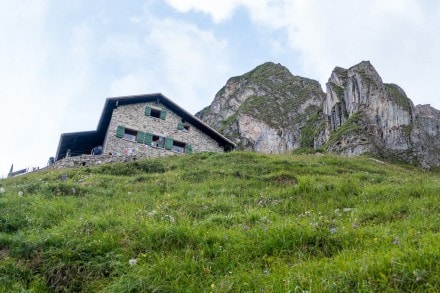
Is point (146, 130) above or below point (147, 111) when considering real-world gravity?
below

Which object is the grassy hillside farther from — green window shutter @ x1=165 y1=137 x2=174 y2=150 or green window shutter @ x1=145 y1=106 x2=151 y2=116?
green window shutter @ x1=145 y1=106 x2=151 y2=116

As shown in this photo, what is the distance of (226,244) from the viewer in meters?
7.62

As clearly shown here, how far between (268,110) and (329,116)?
36.0 m

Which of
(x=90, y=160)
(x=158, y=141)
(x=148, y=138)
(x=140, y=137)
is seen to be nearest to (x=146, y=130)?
(x=148, y=138)

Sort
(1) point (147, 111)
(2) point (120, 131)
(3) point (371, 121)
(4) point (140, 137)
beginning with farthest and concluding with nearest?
Answer: (3) point (371, 121), (1) point (147, 111), (4) point (140, 137), (2) point (120, 131)

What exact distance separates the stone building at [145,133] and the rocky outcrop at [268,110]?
57142 millimetres

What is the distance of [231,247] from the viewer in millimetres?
7527

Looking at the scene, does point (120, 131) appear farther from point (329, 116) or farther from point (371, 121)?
point (329, 116)

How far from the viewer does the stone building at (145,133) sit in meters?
35.4

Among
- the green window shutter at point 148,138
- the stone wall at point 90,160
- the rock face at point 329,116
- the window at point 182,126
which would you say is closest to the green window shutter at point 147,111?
the green window shutter at point 148,138

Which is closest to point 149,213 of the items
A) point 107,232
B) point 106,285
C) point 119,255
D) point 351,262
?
point 107,232

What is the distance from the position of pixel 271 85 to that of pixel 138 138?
334ft

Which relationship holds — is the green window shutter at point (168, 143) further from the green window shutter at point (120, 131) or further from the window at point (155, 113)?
the green window shutter at point (120, 131)

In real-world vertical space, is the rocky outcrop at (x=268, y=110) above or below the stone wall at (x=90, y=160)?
above
